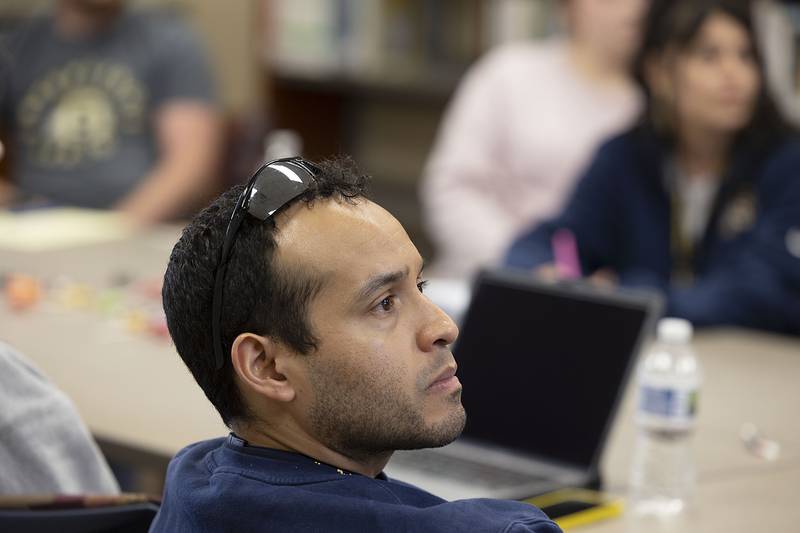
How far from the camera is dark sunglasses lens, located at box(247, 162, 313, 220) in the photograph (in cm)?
96

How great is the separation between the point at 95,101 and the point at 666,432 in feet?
7.95

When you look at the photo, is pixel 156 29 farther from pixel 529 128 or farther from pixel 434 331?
pixel 434 331

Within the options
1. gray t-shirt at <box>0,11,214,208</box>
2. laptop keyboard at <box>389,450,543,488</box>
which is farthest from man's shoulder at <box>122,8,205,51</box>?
laptop keyboard at <box>389,450,543,488</box>

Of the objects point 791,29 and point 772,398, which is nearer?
point 772,398

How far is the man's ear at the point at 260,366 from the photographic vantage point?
3.13 ft

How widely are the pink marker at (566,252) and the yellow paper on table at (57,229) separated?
102 centimetres

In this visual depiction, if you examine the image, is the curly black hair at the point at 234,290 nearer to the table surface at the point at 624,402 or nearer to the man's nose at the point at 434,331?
the man's nose at the point at 434,331

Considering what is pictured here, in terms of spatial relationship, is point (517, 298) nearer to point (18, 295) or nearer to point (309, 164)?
point (309, 164)

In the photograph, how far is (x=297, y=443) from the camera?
98cm

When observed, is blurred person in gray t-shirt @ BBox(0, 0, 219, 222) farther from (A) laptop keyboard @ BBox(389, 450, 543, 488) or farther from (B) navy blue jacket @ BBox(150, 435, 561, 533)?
(B) navy blue jacket @ BBox(150, 435, 561, 533)

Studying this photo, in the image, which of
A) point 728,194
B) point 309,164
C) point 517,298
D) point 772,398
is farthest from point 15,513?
point 728,194

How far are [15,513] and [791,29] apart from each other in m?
3.08

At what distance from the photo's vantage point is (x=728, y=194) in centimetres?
254

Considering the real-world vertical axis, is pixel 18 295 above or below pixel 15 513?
below
